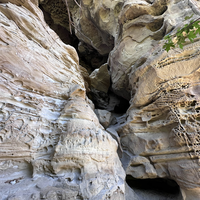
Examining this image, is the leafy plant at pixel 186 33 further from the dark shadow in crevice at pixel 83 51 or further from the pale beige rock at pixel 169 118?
the dark shadow in crevice at pixel 83 51

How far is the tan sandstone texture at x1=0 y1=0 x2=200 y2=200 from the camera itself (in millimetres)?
2293

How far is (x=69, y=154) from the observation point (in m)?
2.41

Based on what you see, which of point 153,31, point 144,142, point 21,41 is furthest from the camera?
point 153,31

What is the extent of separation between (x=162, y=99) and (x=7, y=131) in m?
4.09

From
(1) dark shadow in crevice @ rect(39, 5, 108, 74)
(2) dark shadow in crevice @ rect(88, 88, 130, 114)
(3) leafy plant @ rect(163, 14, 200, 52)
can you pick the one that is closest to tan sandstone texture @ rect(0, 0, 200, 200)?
(3) leafy plant @ rect(163, 14, 200, 52)

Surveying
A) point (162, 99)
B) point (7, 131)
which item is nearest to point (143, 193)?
point (162, 99)

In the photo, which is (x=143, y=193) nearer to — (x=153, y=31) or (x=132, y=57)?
(x=132, y=57)

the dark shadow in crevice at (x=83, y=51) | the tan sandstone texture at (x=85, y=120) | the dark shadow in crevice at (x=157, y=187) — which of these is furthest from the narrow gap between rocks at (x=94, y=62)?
the dark shadow in crevice at (x=157, y=187)

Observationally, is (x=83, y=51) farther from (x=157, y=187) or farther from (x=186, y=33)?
(x=186, y=33)

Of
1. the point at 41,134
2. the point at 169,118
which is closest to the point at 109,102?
the point at 169,118

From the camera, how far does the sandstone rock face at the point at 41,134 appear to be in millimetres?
2164

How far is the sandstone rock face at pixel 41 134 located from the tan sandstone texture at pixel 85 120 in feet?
0.05

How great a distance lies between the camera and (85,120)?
10.1ft

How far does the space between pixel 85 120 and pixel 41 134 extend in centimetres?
97
